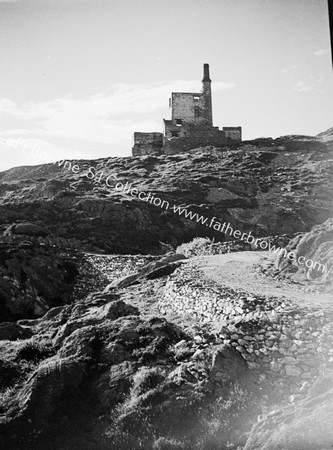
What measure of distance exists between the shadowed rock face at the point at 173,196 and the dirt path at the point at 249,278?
44.2 ft

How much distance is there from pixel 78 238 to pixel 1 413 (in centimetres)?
2528

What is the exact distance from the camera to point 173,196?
45.7 m

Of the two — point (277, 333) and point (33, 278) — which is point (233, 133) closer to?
point (33, 278)

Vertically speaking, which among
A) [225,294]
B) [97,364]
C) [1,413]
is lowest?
[1,413]

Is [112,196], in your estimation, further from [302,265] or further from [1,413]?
[1,413]

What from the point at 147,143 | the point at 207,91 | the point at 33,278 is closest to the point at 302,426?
the point at 33,278

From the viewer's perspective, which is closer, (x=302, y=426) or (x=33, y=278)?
(x=302, y=426)

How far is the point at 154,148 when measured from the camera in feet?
197

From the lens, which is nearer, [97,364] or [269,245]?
[97,364]

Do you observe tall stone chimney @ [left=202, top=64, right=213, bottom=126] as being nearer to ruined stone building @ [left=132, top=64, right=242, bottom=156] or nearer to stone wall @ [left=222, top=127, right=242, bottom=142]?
ruined stone building @ [left=132, top=64, right=242, bottom=156]

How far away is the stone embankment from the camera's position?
11.1 meters

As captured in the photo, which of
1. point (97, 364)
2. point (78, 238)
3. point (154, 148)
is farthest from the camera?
point (154, 148)

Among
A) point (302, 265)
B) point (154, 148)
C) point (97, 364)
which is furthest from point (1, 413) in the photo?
point (154, 148)

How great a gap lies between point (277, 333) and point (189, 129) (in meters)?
47.5
